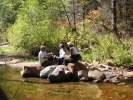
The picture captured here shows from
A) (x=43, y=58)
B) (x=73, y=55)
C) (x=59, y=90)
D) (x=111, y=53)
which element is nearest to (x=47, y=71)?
(x=43, y=58)

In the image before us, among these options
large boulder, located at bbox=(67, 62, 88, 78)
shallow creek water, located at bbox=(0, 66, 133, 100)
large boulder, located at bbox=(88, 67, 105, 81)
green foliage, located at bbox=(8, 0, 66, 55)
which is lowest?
shallow creek water, located at bbox=(0, 66, 133, 100)

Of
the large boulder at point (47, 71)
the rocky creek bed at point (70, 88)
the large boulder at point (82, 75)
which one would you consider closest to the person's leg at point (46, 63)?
the large boulder at point (47, 71)

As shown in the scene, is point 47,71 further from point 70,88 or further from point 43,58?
point 70,88

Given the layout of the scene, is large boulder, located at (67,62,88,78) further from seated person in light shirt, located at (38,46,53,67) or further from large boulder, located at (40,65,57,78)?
seated person in light shirt, located at (38,46,53,67)

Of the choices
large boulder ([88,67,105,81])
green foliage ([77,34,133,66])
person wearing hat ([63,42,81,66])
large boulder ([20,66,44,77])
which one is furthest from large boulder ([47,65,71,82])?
green foliage ([77,34,133,66])

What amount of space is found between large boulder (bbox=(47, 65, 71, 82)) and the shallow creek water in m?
0.27

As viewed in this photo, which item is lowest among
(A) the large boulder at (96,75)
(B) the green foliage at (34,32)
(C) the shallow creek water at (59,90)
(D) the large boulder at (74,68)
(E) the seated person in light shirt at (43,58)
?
(C) the shallow creek water at (59,90)

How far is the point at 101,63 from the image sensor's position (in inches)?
561

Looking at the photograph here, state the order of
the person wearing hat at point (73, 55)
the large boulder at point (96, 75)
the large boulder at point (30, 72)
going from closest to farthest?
the large boulder at point (96, 75)
the person wearing hat at point (73, 55)
the large boulder at point (30, 72)

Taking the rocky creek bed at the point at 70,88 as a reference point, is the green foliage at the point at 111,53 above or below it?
above

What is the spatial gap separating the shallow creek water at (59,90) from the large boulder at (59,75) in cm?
27

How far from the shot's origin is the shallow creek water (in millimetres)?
9031

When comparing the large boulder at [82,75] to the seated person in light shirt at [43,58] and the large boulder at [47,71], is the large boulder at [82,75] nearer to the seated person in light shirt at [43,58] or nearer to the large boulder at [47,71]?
the large boulder at [47,71]

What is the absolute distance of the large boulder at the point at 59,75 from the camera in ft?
37.1
